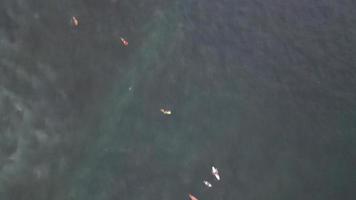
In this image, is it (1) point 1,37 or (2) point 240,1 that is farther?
(2) point 240,1

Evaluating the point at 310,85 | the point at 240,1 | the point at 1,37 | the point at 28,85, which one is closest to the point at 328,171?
the point at 310,85

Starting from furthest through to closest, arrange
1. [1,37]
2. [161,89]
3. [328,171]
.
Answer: [328,171], [161,89], [1,37]

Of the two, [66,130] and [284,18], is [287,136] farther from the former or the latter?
[66,130]

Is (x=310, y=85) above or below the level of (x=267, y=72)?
below


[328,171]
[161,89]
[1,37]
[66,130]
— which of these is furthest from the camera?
[328,171]

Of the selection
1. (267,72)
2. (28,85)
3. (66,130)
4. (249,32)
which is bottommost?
(267,72)

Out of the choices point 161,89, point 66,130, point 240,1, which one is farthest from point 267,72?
point 66,130
